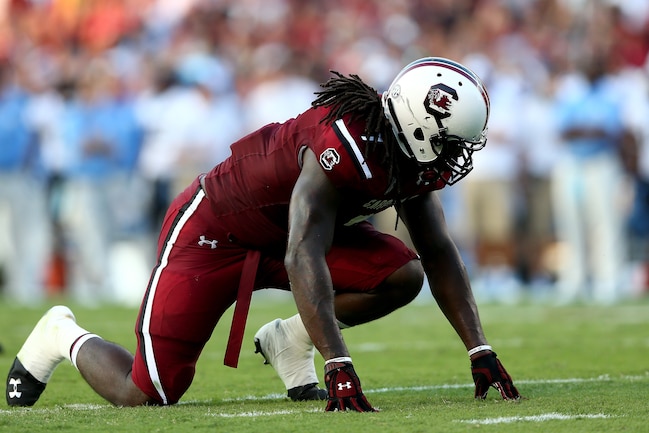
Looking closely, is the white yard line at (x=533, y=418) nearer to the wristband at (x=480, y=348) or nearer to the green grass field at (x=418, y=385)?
the green grass field at (x=418, y=385)

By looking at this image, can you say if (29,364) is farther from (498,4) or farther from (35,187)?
(498,4)

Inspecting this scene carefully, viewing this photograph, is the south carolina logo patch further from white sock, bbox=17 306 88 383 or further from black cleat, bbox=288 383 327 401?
white sock, bbox=17 306 88 383

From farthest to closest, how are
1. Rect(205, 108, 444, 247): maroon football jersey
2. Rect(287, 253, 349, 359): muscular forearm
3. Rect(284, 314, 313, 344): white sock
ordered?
Rect(284, 314, 313, 344): white sock, Rect(205, 108, 444, 247): maroon football jersey, Rect(287, 253, 349, 359): muscular forearm

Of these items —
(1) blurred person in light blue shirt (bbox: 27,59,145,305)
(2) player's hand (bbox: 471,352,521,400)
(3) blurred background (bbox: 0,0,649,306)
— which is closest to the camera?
(2) player's hand (bbox: 471,352,521,400)

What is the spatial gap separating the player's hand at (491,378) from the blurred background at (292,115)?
19.9 feet

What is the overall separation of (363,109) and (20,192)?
7696mm

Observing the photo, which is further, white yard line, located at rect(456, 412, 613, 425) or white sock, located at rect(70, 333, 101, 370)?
white sock, located at rect(70, 333, 101, 370)

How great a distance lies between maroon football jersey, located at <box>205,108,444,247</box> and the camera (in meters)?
4.14

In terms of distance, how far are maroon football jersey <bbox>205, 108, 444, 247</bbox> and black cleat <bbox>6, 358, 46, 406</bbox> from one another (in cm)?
98

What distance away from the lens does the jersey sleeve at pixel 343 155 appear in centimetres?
410

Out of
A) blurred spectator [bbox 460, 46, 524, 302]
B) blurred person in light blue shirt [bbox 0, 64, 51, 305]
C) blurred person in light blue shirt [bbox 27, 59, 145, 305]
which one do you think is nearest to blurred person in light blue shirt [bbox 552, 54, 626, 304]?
blurred spectator [bbox 460, 46, 524, 302]

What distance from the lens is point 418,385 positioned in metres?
5.09

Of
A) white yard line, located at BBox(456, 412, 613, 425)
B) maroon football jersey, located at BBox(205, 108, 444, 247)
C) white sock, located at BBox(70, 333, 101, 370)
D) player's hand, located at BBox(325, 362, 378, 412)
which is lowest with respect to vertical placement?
white yard line, located at BBox(456, 412, 613, 425)

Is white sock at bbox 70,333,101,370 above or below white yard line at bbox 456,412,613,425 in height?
above
